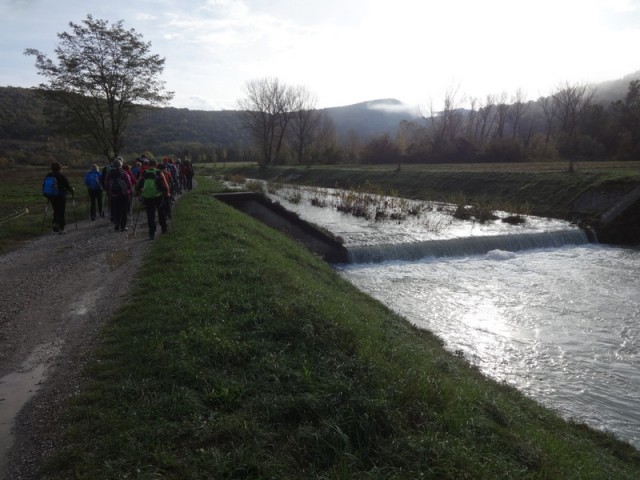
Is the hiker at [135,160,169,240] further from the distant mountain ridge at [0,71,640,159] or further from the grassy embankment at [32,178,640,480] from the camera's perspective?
the distant mountain ridge at [0,71,640,159]

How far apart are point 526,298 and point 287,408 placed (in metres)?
10.5

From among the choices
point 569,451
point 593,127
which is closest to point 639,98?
point 593,127

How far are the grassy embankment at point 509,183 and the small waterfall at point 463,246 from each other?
501 cm

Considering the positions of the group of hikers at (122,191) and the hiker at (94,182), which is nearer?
the group of hikers at (122,191)

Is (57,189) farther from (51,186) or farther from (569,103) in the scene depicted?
(569,103)

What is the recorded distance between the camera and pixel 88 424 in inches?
150

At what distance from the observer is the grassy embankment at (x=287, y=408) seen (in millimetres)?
3512

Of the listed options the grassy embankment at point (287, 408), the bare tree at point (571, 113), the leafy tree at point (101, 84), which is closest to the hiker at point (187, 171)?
the leafy tree at point (101, 84)

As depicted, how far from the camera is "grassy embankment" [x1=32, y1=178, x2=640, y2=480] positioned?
11.5ft

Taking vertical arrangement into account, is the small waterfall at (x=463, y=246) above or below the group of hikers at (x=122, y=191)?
below

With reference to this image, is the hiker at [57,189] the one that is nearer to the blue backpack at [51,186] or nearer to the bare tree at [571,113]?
the blue backpack at [51,186]

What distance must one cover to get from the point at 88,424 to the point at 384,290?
10287mm

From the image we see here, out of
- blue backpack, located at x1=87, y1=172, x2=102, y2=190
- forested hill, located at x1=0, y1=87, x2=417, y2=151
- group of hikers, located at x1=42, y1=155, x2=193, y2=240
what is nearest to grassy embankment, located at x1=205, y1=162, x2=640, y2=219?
blue backpack, located at x1=87, y1=172, x2=102, y2=190

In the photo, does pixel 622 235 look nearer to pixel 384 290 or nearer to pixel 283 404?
pixel 384 290
